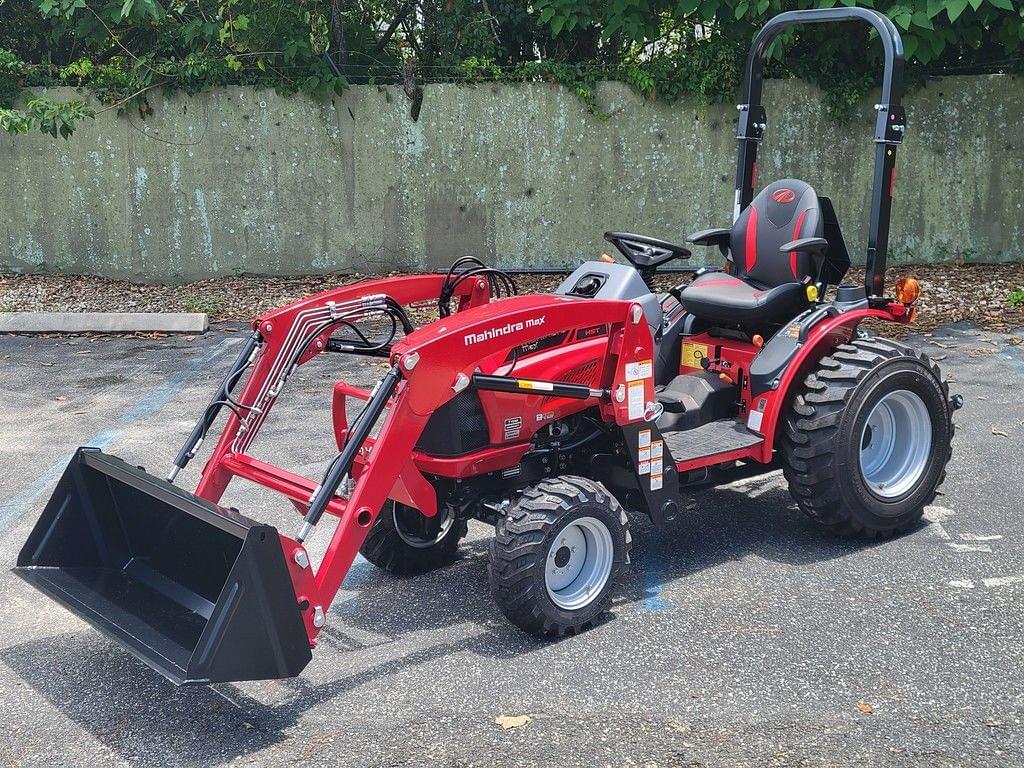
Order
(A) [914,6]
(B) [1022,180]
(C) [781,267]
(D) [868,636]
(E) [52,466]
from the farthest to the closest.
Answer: (B) [1022,180]
(A) [914,6]
(E) [52,466]
(C) [781,267]
(D) [868,636]

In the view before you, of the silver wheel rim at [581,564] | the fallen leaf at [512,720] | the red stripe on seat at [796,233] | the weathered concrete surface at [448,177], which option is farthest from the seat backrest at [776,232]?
the weathered concrete surface at [448,177]

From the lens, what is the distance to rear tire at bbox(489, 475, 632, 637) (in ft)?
14.3

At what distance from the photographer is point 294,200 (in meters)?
11.8

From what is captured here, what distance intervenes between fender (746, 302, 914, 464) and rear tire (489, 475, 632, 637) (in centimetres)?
101

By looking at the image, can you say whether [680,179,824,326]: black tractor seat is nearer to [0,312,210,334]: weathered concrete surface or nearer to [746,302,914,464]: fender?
[746,302,914,464]: fender

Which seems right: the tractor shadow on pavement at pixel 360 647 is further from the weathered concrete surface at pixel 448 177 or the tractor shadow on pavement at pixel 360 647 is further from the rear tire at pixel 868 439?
the weathered concrete surface at pixel 448 177

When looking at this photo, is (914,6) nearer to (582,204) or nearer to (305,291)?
(582,204)

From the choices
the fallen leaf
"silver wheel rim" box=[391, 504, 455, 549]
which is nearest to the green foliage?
"silver wheel rim" box=[391, 504, 455, 549]

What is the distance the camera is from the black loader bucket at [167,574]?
3729 millimetres

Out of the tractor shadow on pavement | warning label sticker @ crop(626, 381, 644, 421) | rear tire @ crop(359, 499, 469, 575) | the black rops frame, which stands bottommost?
the tractor shadow on pavement

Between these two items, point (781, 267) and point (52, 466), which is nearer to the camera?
point (781, 267)

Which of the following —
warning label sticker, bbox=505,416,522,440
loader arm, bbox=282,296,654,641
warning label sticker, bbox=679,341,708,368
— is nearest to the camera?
loader arm, bbox=282,296,654,641

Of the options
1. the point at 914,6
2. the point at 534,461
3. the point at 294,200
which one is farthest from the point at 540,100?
the point at 534,461

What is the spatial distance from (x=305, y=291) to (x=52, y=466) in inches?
198
